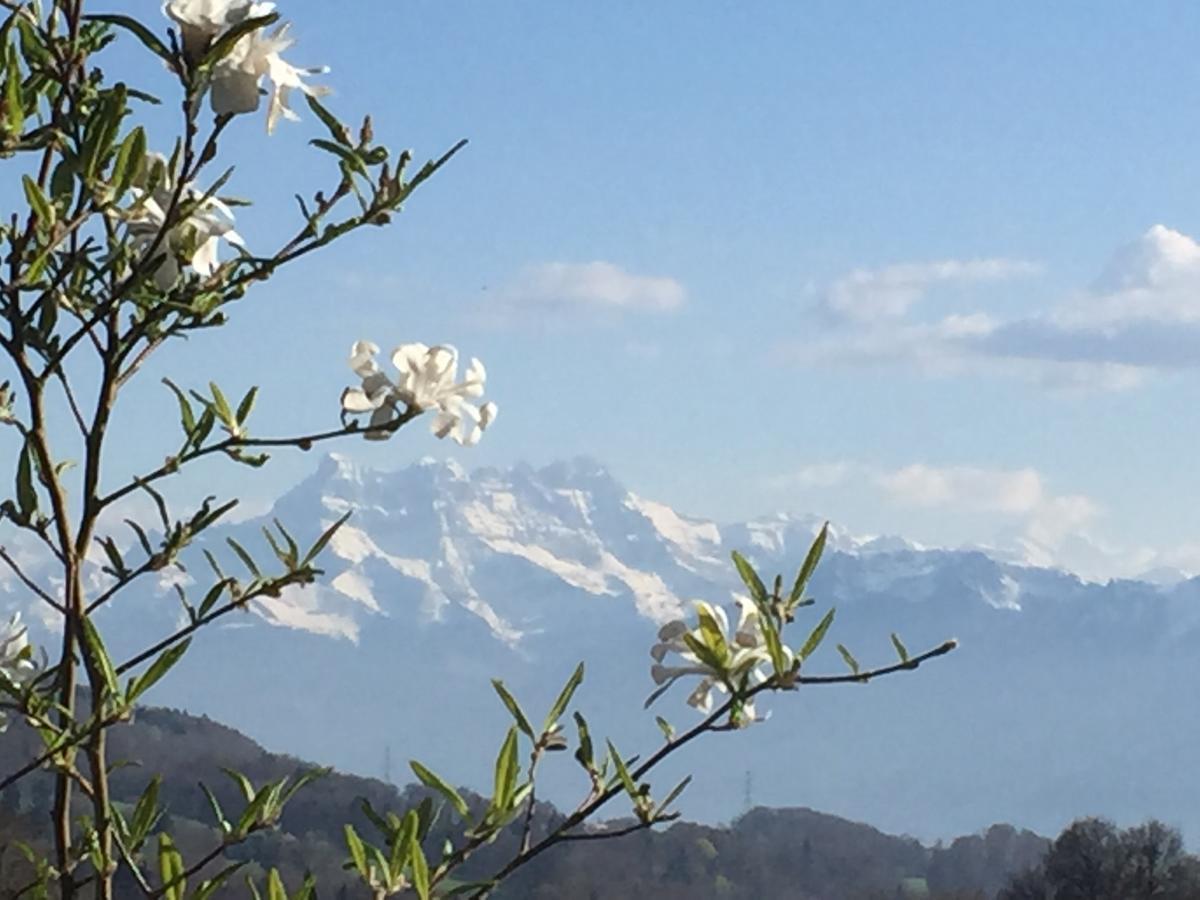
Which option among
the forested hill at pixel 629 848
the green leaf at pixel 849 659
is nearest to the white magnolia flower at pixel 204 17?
the green leaf at pixel 849 659

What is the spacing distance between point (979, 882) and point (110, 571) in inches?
2874

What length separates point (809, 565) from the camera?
4.91 ft

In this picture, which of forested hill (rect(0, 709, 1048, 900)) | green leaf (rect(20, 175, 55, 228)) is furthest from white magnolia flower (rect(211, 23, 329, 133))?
forested hill (rect(0, 709, 1048, 900))

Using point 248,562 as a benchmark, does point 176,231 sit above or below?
above

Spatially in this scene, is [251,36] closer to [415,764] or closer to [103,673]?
[103,673]

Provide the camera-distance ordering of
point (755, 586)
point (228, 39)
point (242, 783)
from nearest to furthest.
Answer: point (228, 39) → point (755, 586) → point (242, 783)

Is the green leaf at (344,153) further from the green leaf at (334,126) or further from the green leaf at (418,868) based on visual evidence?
the green leaf at (418,868)

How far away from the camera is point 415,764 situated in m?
1.73

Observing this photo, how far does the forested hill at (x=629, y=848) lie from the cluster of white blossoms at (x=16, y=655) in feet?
135

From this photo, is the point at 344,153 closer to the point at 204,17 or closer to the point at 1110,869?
the point at 204,17

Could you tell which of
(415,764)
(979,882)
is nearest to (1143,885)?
(415,764)

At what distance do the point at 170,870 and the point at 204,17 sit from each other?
2.83 feet

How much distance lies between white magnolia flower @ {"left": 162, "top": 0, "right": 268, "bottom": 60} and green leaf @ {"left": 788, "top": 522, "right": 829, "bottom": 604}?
0.63 metres

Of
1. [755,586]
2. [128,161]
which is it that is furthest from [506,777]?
[128,161]
